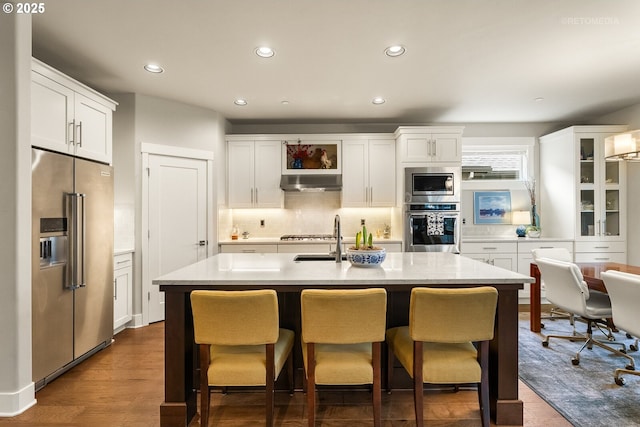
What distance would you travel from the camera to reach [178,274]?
220 centimetres

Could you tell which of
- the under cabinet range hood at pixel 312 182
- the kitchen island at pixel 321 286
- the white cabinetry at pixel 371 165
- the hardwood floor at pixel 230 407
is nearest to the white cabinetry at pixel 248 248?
the under cabinet range hood at pixel 312 182

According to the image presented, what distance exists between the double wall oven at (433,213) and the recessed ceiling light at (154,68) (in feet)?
10.8

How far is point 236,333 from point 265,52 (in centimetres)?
234

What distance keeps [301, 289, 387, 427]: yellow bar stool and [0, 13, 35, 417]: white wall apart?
6.28 ft

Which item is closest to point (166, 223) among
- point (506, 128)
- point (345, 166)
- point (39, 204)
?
point (39, 204)

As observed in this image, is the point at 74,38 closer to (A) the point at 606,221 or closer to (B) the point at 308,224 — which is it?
(B) the point at 308,224

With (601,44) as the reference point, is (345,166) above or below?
below

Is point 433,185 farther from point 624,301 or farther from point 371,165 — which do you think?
point 624,301

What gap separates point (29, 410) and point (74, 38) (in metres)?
2.76

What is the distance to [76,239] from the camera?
9.18 ft

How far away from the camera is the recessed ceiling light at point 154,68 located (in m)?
3.27

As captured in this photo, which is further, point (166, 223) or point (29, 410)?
point (166, 223)

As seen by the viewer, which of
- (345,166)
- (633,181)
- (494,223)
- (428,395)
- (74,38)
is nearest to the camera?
(428,395)

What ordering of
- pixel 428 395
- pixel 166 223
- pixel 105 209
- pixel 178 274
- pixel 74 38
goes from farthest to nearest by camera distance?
pixel 166 223 < pixel 105 209 < pixel 74 38 < pixel 428 395 < pixel 178 274
